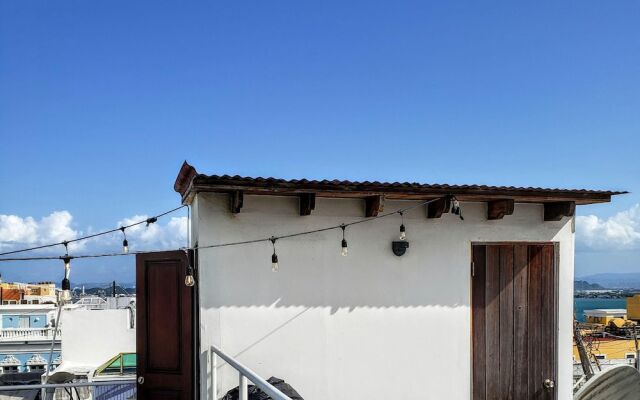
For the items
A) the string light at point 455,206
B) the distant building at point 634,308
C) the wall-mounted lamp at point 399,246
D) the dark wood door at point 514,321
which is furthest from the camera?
the distant building at point 634,308

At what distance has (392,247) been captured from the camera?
216 inches

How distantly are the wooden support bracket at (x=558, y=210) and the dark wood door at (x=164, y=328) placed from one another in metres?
4.28

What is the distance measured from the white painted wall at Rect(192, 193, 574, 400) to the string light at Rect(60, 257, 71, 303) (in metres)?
1.21

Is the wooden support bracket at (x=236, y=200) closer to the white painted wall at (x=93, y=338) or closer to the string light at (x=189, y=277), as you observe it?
the string light at (x=189, y=277)

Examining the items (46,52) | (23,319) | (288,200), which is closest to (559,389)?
(288,200)

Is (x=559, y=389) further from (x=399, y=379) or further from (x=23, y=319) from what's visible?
(x=23, y=319)

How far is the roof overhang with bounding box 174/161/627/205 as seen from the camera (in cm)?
451

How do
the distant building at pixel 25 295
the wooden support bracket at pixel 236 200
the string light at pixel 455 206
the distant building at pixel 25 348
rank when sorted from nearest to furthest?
1. the wooden support bracket at pixel 236 200
2. the string light at pixel 455 206
3. the distant building at pixel 25 348
4. the distant building at pixel 25 295

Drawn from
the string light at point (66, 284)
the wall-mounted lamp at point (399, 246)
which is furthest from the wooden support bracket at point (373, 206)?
the string light at point (66, 284)

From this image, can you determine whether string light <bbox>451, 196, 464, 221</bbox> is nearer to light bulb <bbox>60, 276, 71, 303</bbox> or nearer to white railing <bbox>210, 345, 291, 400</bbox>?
white railing <bbox>210, 345, 291, 400</bbox>

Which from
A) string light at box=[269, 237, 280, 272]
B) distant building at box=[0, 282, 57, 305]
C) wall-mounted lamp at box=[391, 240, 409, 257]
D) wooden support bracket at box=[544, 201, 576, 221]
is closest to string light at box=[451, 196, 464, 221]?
wall-mounted lamp at box=[391, 240, 409, 257]

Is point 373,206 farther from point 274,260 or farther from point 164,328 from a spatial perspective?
point 164,328

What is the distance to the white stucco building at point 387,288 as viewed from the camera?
16.1 feet

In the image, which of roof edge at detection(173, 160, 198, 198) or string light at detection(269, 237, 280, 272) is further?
string light at detection(269, 237, 280, 272)
